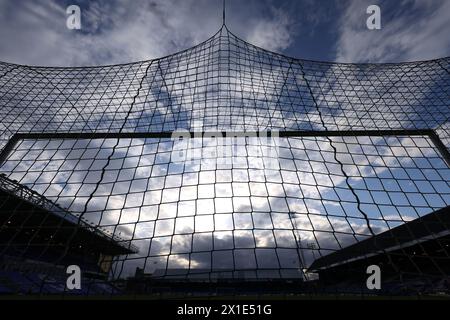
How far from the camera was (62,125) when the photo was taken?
10406mm

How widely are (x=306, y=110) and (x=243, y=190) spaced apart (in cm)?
388

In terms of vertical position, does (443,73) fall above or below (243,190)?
above

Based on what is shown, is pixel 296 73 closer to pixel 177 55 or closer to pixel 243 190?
pixel 177 55

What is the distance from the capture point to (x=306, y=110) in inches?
372

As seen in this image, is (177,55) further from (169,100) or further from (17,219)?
(17,219)

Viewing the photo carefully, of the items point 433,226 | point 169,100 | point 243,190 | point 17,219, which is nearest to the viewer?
point 243,190

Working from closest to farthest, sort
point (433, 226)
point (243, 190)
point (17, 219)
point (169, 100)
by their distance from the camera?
point (243, 190) → point (169, 100) → point (433, 226) → point (17, 219)

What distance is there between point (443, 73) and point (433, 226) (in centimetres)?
679

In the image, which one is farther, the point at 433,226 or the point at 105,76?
the point at 433,226

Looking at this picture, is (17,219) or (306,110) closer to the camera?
(306,110)

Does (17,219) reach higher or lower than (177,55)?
lower
